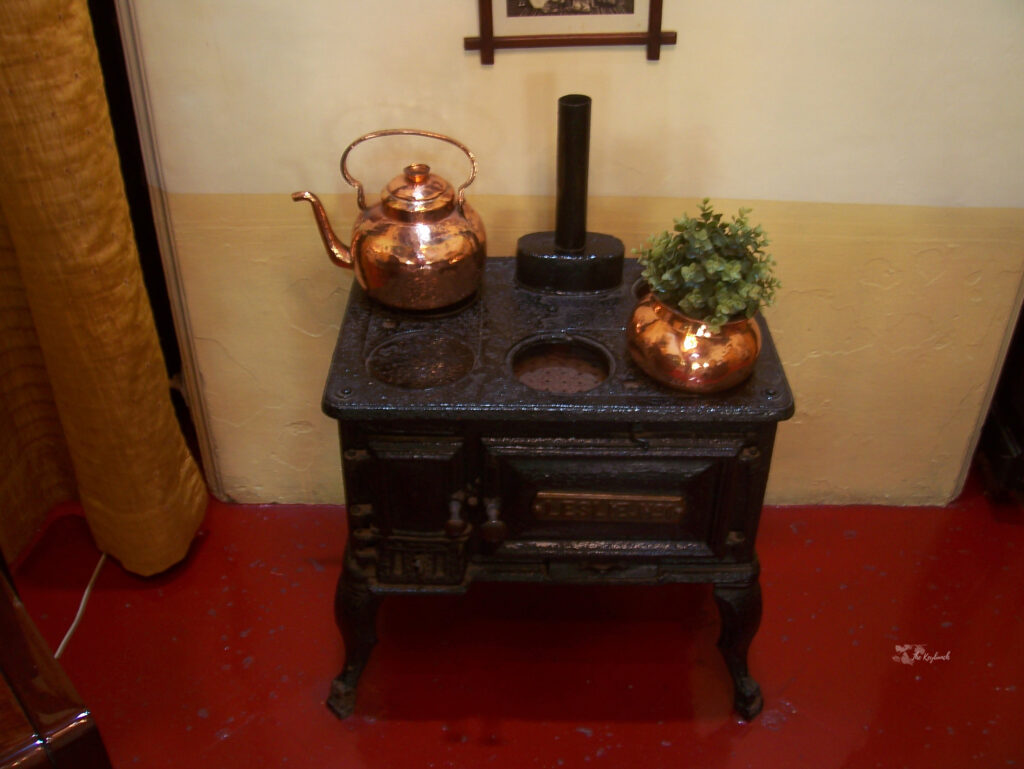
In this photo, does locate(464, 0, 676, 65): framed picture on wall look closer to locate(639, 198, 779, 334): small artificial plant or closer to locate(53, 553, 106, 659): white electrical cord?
locate(639, 198, 779, 334): small artificial plant

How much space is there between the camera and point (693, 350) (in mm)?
1461

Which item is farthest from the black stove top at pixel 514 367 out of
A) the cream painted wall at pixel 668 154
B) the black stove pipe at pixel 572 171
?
the cream painted wall at pixel 668 154

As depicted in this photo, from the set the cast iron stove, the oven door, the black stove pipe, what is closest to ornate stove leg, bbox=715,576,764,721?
the cast iron stove

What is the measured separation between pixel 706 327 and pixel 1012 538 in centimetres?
117

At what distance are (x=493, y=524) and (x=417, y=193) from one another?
55cm

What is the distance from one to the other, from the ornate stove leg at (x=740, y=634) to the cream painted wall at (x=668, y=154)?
22.4 inches

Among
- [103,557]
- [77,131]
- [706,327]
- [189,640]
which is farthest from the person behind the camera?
[103,557]

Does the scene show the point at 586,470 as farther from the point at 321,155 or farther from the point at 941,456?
the point at 941,456

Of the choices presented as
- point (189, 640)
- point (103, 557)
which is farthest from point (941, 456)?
point (103, 557)

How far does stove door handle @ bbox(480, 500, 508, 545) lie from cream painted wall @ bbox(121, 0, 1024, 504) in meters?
0.58

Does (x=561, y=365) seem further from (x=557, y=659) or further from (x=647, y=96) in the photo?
(x=557, y=659)

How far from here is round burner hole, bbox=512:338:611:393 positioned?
5.27 feet

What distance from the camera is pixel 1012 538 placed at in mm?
2184

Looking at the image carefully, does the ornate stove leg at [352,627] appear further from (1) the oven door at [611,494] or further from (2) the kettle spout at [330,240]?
(2) the kettle spout at [330,240]
